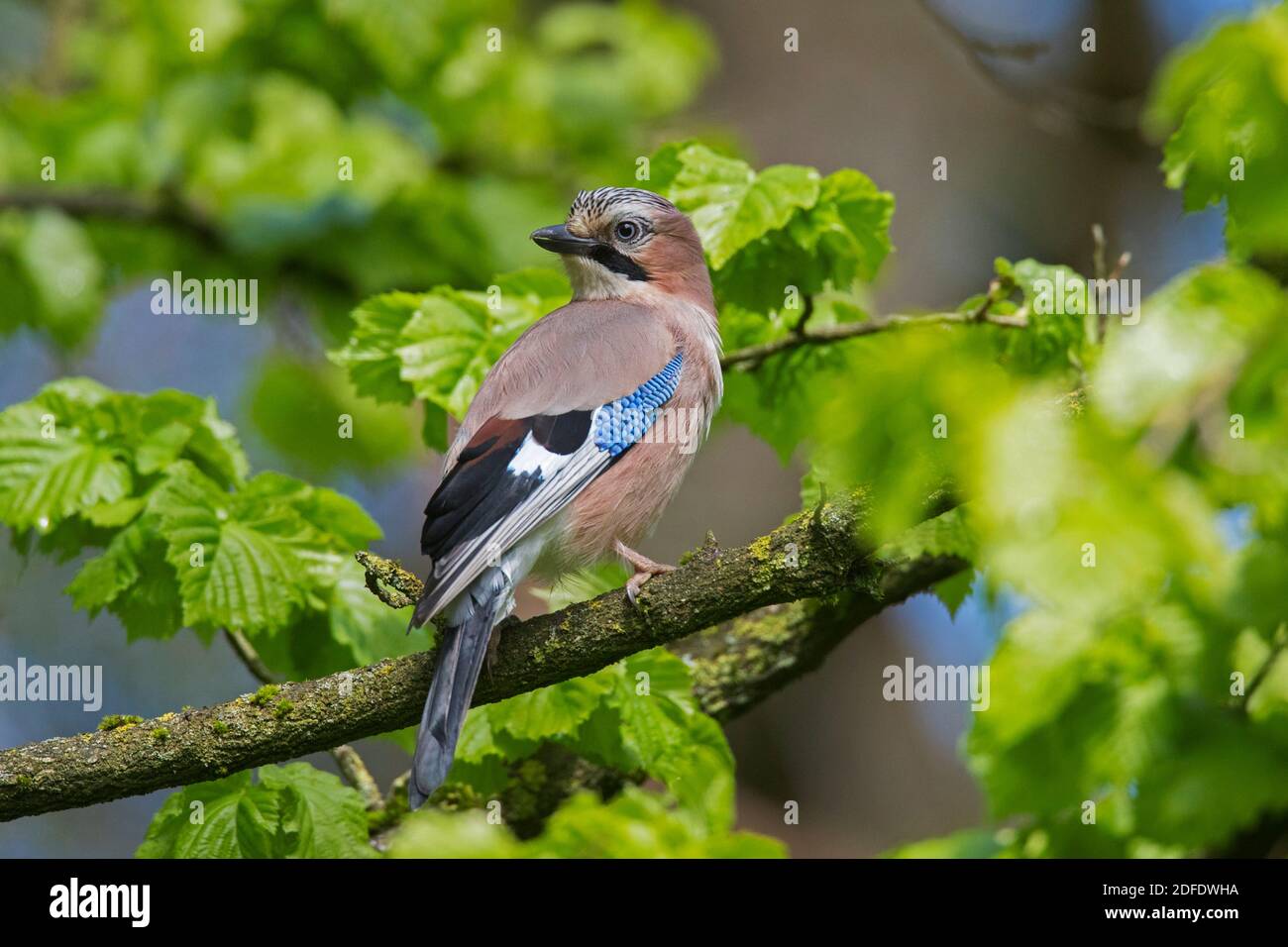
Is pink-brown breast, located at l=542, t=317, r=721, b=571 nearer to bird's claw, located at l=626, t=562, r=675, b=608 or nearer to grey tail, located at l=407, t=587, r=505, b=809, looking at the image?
bird's claw, located at l=626, t=562, r=675, b=608

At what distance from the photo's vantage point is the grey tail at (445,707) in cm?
328

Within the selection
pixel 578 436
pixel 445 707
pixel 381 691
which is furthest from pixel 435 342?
pixel 445 707

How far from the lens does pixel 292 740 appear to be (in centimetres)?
340

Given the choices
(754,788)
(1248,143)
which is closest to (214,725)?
(1248,143)

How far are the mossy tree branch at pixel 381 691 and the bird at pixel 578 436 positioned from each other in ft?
0.32

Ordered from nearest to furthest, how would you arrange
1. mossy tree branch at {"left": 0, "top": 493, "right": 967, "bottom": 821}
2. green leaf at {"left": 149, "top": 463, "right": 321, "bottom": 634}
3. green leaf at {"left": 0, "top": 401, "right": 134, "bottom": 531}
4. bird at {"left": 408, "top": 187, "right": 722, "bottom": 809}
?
mossy tree branch at {"left": 0, "top": 493, "right": 967, "bottom": 821}
bird at {"left": 408, "top": 187, "right": 722, "bottom": 809}
green leaf at {"left": 149, "top": 463, "right": 321, "bottom": 634}
green leaf at {"left": 0, "top": 401, "right": 134, "bottom": 531}

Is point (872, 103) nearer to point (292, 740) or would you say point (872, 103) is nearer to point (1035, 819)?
point (1035, 819)

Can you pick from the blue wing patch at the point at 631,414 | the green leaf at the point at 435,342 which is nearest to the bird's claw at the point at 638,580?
the blue wing patch at the point at 631,414

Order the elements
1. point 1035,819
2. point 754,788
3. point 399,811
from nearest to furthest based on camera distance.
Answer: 1. point 1035,819
2. point 399,811
3. point 754,788

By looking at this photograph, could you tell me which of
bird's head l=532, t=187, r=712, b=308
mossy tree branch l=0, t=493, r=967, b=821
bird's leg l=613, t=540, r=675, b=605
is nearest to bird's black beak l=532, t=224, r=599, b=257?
bird's head l=532, t=187, r=712, b=308

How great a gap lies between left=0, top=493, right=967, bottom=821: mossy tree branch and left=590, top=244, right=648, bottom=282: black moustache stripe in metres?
1.70

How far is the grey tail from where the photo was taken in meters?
3.28

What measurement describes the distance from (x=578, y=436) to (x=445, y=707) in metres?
1.04

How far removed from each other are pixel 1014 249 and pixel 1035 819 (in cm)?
521
